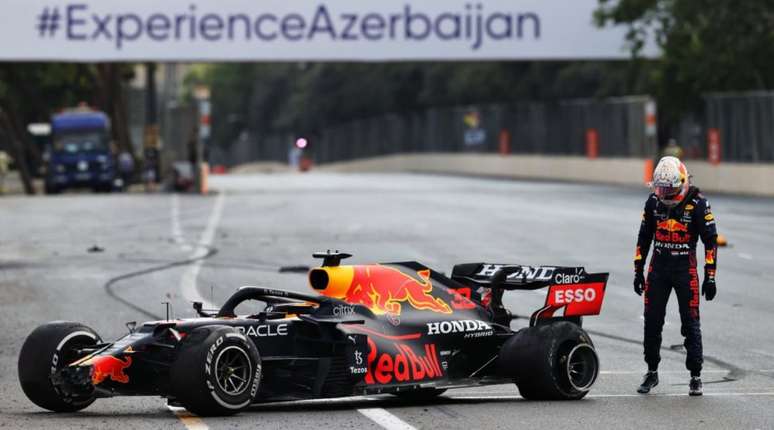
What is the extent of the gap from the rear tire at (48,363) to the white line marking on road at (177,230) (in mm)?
17201

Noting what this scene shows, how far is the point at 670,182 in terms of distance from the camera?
11.7 metres

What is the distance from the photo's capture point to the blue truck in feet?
205

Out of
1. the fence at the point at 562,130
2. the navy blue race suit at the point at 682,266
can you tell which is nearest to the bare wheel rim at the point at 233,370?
the navy blue race suit at the point at 682,266

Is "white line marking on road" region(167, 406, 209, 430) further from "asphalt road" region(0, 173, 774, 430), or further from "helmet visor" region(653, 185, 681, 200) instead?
"helmet visor" region(653, 185, 681, 200)

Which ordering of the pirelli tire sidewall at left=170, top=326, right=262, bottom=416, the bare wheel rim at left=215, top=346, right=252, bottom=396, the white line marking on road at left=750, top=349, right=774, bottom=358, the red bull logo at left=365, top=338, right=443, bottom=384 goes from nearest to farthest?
the pirelli tire sidewall at left=170, top=326, right=262, bottom=416
the bare wheel rim at left=215, top=346, right=252, bottom=396
the red bull logo at left=365, top=338, right=443, bottom=384
the white line marking on road at left=750, top=349, right=774, bottom=358

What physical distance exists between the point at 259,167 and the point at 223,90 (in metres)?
29.8

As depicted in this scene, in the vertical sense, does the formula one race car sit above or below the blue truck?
below

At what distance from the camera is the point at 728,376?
1306cm

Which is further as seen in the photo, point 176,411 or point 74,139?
point 74,139

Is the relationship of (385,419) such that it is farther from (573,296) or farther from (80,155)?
(80,155)

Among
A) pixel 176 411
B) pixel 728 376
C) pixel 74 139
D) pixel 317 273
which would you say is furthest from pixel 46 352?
pixel 74 139

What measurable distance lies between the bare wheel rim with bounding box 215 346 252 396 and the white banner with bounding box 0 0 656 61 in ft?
128

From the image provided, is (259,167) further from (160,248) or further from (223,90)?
(160,248)

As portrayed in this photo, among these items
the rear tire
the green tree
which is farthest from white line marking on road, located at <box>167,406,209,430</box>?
the green tree
